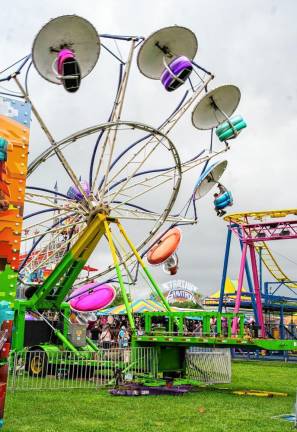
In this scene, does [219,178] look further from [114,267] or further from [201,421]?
[201,421]

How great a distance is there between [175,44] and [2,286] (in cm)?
1039

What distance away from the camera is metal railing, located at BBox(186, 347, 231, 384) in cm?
1477

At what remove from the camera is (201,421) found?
324 inches

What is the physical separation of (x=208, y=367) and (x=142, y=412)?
6375mm

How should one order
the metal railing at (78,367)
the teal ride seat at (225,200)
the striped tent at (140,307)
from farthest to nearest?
the striped tent at (140,307)
the teal ride seat at (225,200)
the metal railing at (78,367)

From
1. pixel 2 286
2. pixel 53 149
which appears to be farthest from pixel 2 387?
pixel 53 149

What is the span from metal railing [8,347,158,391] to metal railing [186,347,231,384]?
1.61 metres

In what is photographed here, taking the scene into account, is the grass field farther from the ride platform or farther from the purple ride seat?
the purple ride seat

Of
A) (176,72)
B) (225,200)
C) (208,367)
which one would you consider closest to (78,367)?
(208,367)

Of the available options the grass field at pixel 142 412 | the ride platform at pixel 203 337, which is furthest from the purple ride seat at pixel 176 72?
the grass field at pixel 142 412

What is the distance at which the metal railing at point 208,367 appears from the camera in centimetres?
1477

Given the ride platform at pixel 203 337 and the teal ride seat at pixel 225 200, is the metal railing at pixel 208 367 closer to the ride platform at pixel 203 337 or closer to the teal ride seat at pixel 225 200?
the ride platform at pixel 203 337

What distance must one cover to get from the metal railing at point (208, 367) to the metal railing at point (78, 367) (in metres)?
1.61

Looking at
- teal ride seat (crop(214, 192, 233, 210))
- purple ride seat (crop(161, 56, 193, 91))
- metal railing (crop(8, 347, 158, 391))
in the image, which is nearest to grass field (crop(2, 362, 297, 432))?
metal railing (crop(8, 347, 158, 391))
